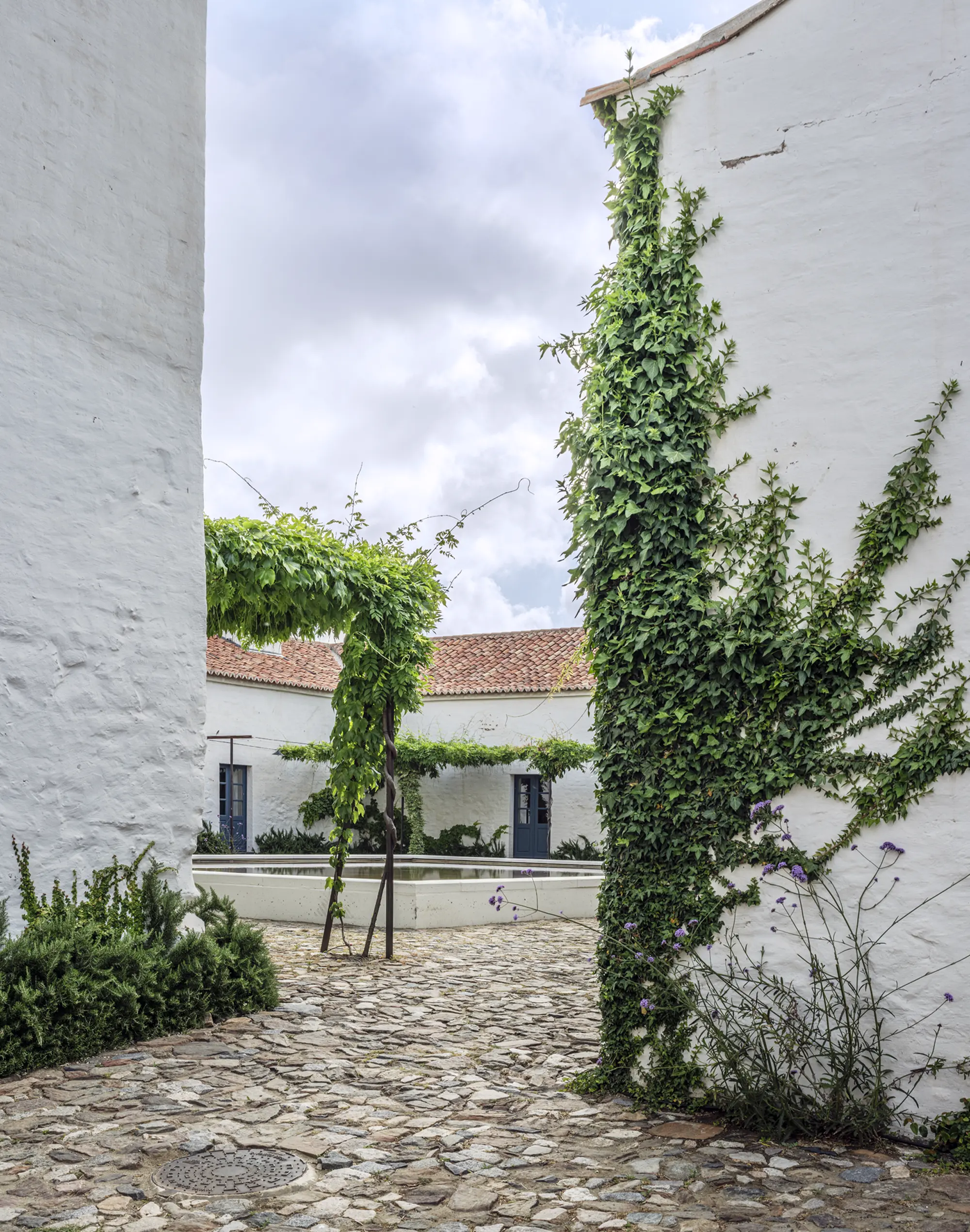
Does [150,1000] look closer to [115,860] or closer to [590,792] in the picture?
[115,860]

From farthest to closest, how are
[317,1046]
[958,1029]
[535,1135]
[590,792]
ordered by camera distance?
[590,792] < [317,1046] < [535,1135] < [958,1029]

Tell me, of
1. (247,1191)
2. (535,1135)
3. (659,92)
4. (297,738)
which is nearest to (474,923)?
(535,1135)

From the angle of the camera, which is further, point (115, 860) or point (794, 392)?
point (115, 860)

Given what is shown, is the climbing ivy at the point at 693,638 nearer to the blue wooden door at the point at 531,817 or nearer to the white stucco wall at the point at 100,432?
the white stucco wall at the point at 100,432

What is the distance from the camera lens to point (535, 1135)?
4.30m

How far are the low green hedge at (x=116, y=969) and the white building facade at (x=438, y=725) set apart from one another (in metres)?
12.6

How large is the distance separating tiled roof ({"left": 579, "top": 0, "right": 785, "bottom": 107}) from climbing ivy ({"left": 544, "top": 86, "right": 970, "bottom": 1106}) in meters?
0.09

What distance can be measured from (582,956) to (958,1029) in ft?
18.5

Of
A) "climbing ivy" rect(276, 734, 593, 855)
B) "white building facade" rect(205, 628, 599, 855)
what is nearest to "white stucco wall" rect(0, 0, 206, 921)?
"white building facade" rect(205, 628, 599, 855)

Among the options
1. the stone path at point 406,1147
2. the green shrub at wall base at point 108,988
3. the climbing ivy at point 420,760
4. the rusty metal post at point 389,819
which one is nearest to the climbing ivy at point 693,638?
the stone path at point 406,1147

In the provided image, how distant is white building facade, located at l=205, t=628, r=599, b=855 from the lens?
19.8m

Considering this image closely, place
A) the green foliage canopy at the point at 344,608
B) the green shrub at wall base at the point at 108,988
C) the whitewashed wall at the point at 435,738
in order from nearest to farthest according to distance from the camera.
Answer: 1. the green shrub at wall base at the point at 108,988
2. the green foliage canopy at the point at 344,608
3. the whitewashed wall at the point at 435,738

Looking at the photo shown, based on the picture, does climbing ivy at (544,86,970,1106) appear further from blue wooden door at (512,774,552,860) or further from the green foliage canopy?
blue wooden door at (512,774,552,860)

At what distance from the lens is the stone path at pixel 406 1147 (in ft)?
11.2
